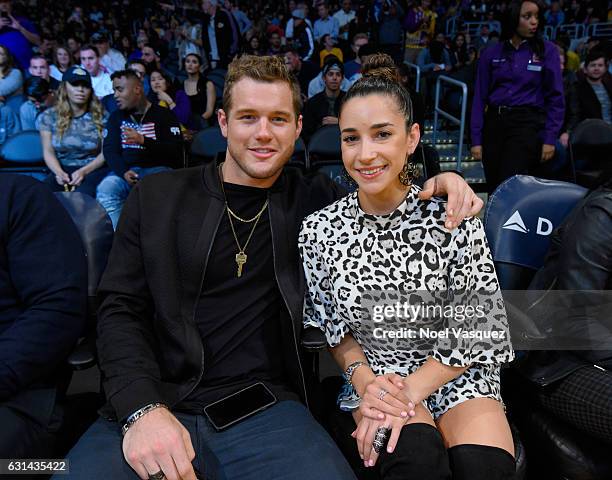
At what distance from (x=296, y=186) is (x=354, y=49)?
6.48 m

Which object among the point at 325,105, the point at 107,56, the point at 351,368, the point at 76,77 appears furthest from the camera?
the point at 107,56

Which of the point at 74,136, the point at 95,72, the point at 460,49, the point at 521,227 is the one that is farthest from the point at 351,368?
the point at 460,49

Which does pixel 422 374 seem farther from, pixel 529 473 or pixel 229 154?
pixel 229 154

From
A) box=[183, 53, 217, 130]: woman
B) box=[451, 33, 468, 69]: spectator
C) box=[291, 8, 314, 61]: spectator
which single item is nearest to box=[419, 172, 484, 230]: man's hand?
box=[183, 53, 217, 130]: woman

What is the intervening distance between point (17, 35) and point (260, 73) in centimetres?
635

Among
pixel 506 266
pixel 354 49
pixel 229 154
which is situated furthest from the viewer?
pixel 354 49

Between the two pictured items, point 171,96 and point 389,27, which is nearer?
point 171,96

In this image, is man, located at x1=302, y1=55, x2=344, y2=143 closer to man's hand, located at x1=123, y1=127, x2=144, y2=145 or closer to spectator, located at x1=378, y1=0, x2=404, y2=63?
man's hand, located at x1=123, y1=127, x2=144, y2=145

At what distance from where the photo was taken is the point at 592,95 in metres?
4.37

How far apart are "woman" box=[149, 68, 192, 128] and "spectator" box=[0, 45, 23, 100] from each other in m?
1.33

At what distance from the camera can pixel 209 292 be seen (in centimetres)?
157

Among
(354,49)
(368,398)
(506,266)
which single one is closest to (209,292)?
(368,398)

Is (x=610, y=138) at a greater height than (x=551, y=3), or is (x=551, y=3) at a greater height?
(x=551, y=3)

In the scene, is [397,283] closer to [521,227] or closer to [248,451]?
[248,451]
